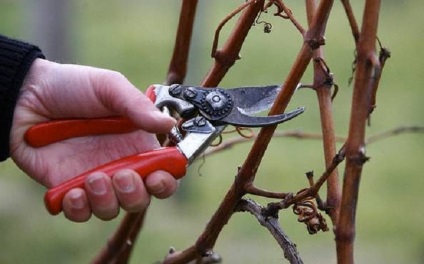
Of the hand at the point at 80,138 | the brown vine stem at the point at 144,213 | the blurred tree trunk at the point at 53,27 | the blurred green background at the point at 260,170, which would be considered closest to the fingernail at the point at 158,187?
the hand at the point at 80,138

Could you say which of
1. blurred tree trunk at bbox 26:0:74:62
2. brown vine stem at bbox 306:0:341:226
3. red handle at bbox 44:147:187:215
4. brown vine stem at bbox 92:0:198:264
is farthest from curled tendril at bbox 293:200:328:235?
blurred tree trunk at bbox 26:0:74:62

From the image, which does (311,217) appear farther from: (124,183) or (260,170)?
(260,170)

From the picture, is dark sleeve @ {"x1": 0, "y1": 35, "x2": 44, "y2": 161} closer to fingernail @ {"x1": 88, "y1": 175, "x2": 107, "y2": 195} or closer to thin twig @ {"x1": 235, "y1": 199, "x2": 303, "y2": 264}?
fingernail @ {"x1": 88, "y1": 175, "x2": 107, "y2": 195}

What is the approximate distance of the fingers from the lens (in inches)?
47.6

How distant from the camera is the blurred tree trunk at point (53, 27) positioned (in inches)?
249

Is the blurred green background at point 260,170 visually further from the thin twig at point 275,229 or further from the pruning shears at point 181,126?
the thin twig at point 275,229

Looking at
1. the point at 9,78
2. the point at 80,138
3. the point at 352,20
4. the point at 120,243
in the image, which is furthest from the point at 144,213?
the point at 352,20

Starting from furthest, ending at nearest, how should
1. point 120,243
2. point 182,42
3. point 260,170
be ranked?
point 260,170
point 120,243
point 182,42

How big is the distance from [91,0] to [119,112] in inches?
386

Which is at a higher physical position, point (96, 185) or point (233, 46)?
point (233, 46)

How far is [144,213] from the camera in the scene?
1572 mm

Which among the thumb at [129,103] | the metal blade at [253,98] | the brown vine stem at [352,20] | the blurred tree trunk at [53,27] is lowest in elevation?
the blurred tree trunk at [53,27]

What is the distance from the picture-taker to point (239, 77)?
7.97m

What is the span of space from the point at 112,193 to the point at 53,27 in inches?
210
